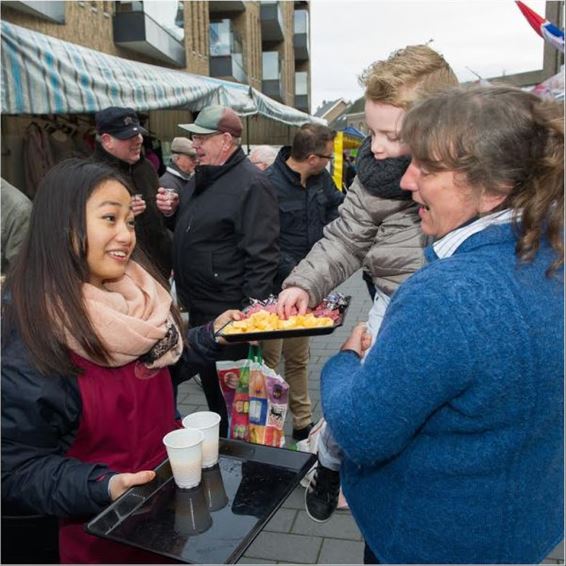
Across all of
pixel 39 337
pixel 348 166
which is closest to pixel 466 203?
pixel 39 337

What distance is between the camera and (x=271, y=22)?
104ft

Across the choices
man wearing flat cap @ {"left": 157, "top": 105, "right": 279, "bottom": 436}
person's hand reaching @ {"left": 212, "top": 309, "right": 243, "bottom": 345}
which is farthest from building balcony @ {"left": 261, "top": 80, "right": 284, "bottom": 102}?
person's hand reaching @ {"left": 212, "top": 309, "right": 243, "bottom": 345}

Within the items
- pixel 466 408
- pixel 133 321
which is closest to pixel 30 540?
pixel 133 321

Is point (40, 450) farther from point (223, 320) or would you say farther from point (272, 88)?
point (272, 88)

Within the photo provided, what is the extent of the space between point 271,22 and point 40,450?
110 feet

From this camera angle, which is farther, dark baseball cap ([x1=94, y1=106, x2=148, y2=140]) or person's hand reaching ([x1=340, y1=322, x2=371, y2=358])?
dark baseball cap ([x1=94, y1=106, x2=148, y2=140])

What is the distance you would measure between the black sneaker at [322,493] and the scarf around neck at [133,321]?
0.66m

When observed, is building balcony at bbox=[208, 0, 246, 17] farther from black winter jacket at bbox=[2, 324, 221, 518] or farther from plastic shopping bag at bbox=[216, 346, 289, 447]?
black winter jacket at bbox=[2, 324, 221, 518]

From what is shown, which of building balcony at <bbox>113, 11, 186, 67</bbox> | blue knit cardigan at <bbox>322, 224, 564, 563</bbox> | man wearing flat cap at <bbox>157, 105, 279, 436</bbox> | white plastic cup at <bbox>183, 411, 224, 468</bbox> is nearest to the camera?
blue knit cardigan at <bbox>322, 224, 564, 563</bbox>

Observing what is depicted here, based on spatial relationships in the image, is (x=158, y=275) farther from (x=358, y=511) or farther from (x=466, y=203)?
(x=466, y=203)

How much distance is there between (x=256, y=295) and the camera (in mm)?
3439

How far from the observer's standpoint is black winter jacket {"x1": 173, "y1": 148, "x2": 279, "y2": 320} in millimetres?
3373

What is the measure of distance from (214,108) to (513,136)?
2.88 meters

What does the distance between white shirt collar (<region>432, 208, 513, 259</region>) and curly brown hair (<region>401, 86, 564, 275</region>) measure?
0.07 ft
